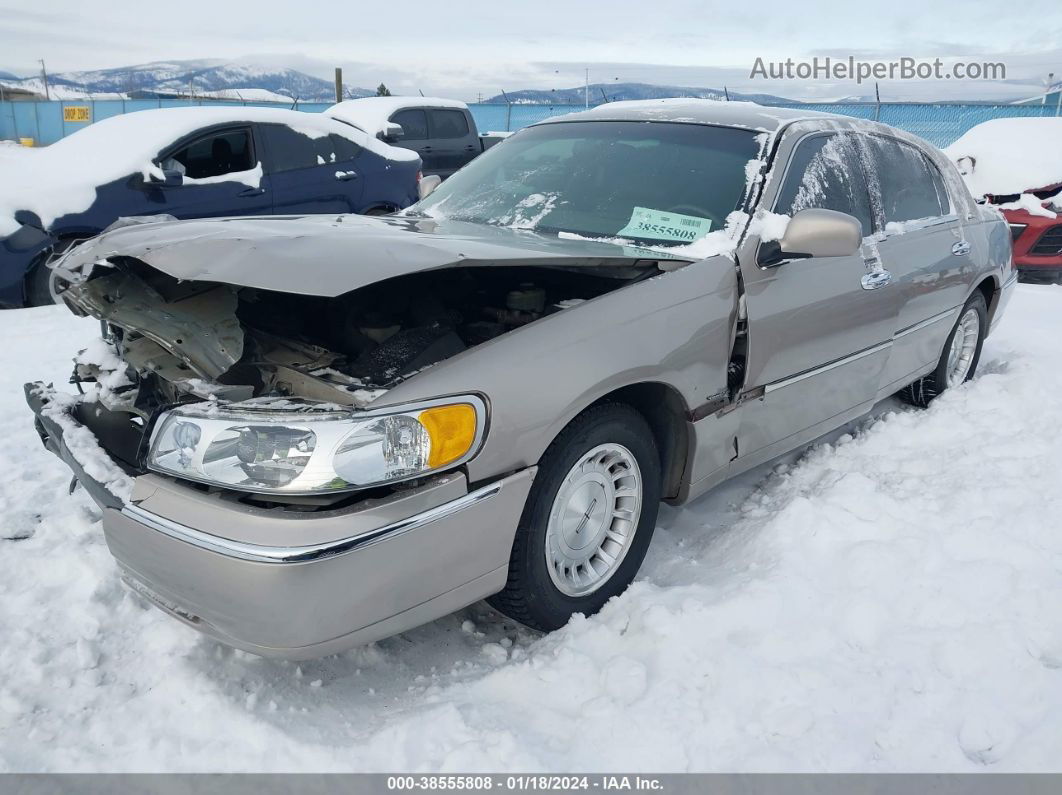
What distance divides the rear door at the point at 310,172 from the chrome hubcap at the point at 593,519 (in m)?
5.44

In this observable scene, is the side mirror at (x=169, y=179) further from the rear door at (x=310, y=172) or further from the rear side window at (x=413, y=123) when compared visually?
the rear side window at (x=413, y=123)

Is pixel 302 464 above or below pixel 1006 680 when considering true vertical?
above

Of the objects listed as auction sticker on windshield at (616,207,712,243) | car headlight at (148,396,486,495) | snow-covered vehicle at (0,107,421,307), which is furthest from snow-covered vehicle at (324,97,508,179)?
car headlight at (148,396,486,495)

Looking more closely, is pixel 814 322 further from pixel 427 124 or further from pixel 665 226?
pixel 427 124

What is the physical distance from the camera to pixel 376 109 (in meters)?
11.1

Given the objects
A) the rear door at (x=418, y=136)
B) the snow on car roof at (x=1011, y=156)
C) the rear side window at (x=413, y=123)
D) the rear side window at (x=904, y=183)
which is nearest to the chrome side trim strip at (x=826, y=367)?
the rear side window at (x=904, y=183)

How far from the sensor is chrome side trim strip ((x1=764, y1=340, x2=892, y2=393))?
312 cm

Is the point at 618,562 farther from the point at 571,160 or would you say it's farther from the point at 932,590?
the point at 571,160

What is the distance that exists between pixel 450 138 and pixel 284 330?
9478mm

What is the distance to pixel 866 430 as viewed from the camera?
4.20 metres

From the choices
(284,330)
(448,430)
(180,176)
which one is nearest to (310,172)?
(180,176)

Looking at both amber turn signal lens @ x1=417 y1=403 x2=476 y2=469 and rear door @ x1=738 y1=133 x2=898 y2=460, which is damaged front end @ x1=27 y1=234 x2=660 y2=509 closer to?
amber turn signal lens @ x1=417 y1=403 x2=476 y2=469

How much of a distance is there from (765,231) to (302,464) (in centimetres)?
192

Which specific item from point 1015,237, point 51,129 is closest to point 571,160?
point 1015,237
